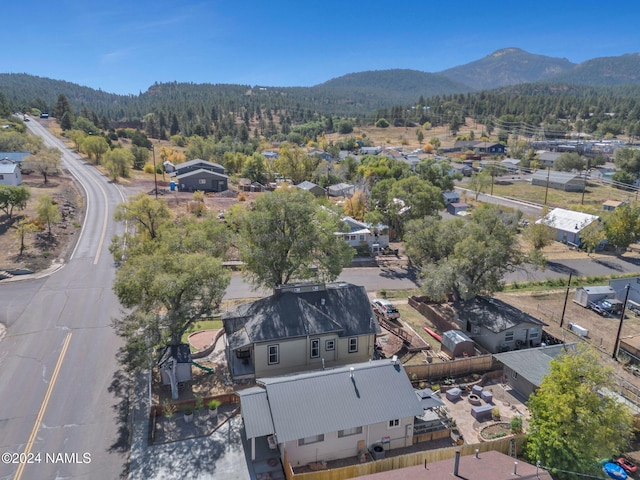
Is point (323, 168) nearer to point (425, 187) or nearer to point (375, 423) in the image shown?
point (425, 187)

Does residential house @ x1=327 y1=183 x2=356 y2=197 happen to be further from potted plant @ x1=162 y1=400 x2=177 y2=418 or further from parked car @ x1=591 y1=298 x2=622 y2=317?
potted plant @ x1=162 y1=400 x2=177 y2=418

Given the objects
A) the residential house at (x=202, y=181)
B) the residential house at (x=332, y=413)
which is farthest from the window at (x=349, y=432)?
the residential house at (x=202, y=181)

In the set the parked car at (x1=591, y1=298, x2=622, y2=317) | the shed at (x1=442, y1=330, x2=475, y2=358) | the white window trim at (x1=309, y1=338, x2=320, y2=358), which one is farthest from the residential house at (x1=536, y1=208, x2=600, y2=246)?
the white window trim at (x1=309, y1=338, x2=320, y2=358)

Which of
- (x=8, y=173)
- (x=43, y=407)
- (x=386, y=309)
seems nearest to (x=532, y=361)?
(x=386, y=309)

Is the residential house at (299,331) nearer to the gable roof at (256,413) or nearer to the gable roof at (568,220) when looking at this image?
the gable roof at (256,413)

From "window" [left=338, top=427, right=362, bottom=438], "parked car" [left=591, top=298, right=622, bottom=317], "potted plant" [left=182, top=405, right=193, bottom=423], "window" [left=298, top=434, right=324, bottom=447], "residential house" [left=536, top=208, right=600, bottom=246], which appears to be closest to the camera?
"window" [left=298, top=434, right=324, bottom=447]
